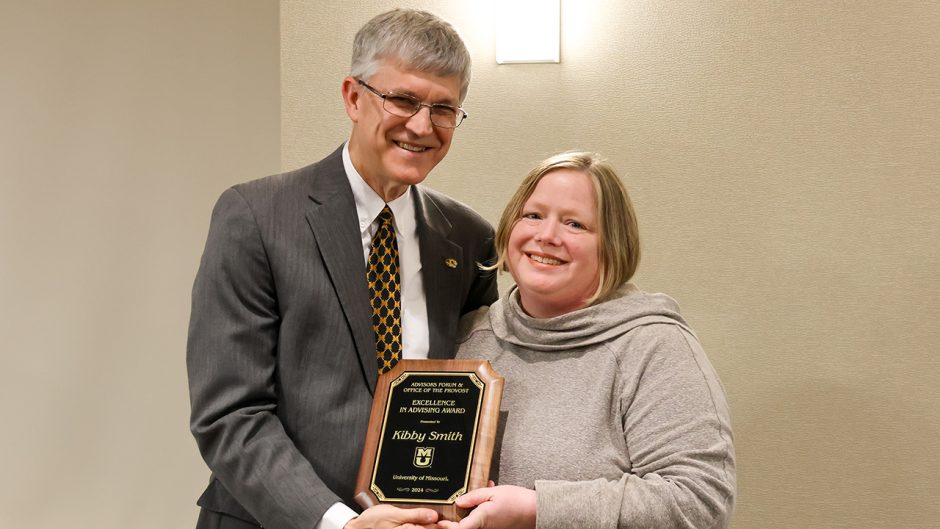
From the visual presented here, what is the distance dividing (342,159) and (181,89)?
2794 millimetres

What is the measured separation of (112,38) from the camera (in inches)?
188

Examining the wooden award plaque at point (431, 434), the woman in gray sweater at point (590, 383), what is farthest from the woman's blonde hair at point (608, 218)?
the wooden award plaque at point (431, 434)

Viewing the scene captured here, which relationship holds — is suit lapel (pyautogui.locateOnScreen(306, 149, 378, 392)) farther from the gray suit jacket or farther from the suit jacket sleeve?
the suit jacket sleeve

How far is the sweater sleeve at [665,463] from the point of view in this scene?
1.93 m

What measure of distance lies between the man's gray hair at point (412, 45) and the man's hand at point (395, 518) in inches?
34.1

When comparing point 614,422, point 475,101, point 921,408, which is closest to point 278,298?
point 614,422

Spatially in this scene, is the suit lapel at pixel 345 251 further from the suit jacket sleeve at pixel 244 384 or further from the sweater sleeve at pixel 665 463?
the sweater sleeve at pixel 665 463

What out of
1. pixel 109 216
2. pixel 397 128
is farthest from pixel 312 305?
pixel 109 216

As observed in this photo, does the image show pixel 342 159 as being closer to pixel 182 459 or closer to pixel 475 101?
Result: pixel 475 101

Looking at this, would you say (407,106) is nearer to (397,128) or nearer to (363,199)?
(397,128)

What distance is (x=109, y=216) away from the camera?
4.80 m

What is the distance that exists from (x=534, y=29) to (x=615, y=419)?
1.42 metres

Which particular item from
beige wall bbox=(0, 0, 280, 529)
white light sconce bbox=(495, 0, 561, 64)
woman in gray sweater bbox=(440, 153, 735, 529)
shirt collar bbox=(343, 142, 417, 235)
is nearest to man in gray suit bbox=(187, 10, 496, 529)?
shirt collar bbox=(343, 142, 417, 235)

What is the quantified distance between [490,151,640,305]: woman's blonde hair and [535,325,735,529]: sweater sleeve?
21 cm
